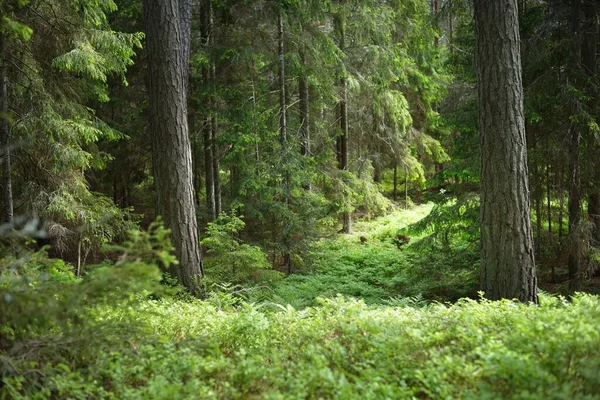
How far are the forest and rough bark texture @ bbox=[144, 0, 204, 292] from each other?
3cm

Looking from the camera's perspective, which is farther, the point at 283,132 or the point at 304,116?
the point at 304,116

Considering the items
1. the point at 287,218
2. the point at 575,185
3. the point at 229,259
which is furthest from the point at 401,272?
the point at 229,259

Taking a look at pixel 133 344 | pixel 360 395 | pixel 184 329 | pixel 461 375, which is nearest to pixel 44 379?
pixel 133 344

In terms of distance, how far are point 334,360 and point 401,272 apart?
8239 mm

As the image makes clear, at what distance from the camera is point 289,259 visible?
11273 millimetres

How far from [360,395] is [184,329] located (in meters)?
2.22

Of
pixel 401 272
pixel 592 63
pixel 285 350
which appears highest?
pixel 592 63

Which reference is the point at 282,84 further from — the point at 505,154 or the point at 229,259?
the point at 505,154

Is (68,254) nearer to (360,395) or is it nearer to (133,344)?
(133,344)

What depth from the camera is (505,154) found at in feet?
19.7

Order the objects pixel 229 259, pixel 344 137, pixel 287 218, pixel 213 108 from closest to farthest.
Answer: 1. pixel 229 259
2. pixel 287 218
3. pixel 213 108
4. pixel 344 137

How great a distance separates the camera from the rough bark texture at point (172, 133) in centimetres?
681

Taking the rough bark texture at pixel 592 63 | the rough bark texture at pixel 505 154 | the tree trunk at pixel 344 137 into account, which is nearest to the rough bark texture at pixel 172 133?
the rough bark texture at pixel 505 154

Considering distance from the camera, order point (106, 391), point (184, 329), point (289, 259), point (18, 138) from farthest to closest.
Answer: point (289, 259) → point (18, 138) → point (184, 329) → point (106, 391)
